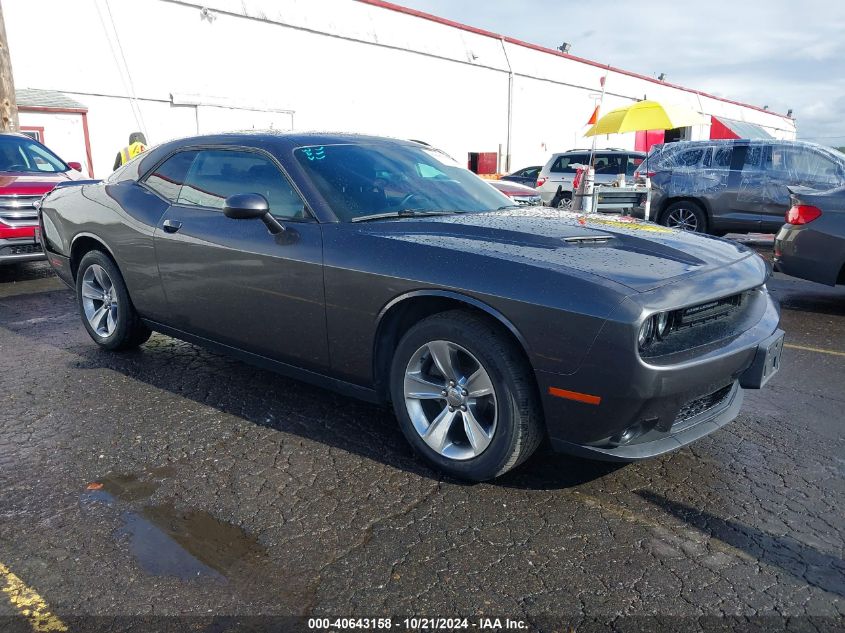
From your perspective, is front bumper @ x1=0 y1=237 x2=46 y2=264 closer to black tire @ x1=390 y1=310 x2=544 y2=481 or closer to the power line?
black tire @ x1=390 y1=310 x2=544 y2=481

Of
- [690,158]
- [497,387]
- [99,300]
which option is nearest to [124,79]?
[690,158]

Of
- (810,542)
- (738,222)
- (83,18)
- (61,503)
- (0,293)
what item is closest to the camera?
(810,542)

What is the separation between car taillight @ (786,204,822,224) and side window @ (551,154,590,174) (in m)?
8.27

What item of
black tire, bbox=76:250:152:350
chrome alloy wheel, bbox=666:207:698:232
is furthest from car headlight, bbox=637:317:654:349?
chrome alloy wheel, bbox=666:207:698:232

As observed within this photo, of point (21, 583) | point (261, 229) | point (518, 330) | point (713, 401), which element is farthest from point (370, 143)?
point (21, 583)

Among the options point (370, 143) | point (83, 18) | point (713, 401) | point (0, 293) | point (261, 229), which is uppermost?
point (83, 18)

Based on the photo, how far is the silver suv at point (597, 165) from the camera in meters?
14.2

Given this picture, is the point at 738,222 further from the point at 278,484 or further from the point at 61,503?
the point at 61,503

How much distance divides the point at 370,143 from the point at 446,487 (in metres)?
2.11

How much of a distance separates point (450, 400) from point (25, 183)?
7205 mm

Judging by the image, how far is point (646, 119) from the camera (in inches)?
447

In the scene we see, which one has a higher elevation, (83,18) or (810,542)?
(83,18)

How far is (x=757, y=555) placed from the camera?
249 cm

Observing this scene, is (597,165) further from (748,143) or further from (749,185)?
(749,185)
